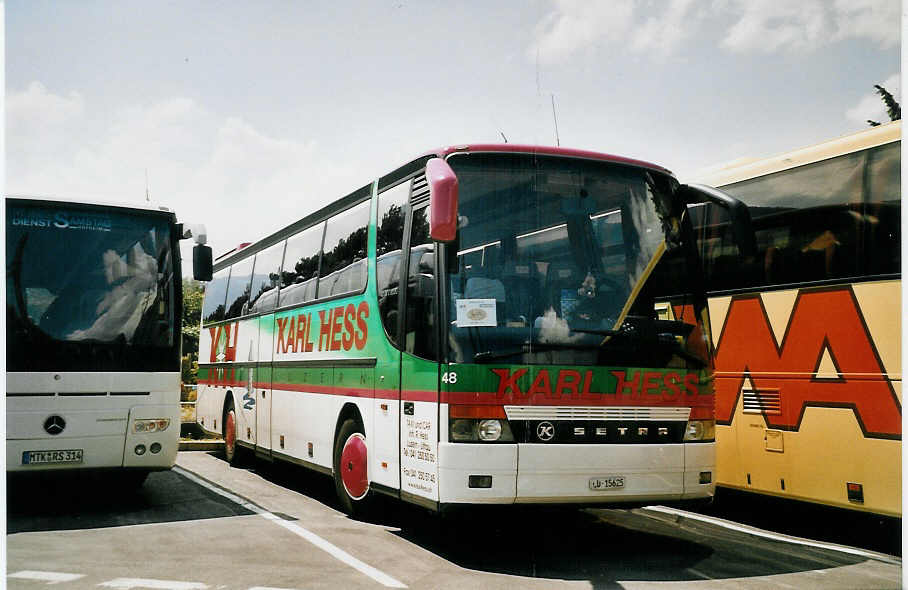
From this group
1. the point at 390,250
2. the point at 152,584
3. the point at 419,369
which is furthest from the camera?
the point at 390,250

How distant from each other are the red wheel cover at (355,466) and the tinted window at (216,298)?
6.45 m

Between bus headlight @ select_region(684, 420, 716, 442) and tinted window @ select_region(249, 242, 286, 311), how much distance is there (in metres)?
6.39

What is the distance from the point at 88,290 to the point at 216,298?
684 cm

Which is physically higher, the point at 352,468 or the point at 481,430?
the point at 481,430

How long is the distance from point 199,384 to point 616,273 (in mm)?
10813

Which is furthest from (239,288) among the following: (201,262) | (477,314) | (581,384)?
(581,384)

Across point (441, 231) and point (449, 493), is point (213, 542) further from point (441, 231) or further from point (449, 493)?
point (441, 231)

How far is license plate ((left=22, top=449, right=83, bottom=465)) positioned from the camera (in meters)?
8.76

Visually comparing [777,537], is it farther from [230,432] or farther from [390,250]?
[230,432]

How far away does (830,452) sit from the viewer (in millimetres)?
8352

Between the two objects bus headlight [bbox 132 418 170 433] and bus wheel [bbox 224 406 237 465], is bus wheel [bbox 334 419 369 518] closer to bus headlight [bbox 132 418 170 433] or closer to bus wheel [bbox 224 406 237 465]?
bus headlight [bbox 132 418 170 433]

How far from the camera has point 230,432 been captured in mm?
14141

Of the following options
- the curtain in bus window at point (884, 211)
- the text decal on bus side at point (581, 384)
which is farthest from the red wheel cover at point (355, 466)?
the curtain in bus window at point (884, 211)

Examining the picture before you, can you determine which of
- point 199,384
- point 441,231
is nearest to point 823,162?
point 441,231
